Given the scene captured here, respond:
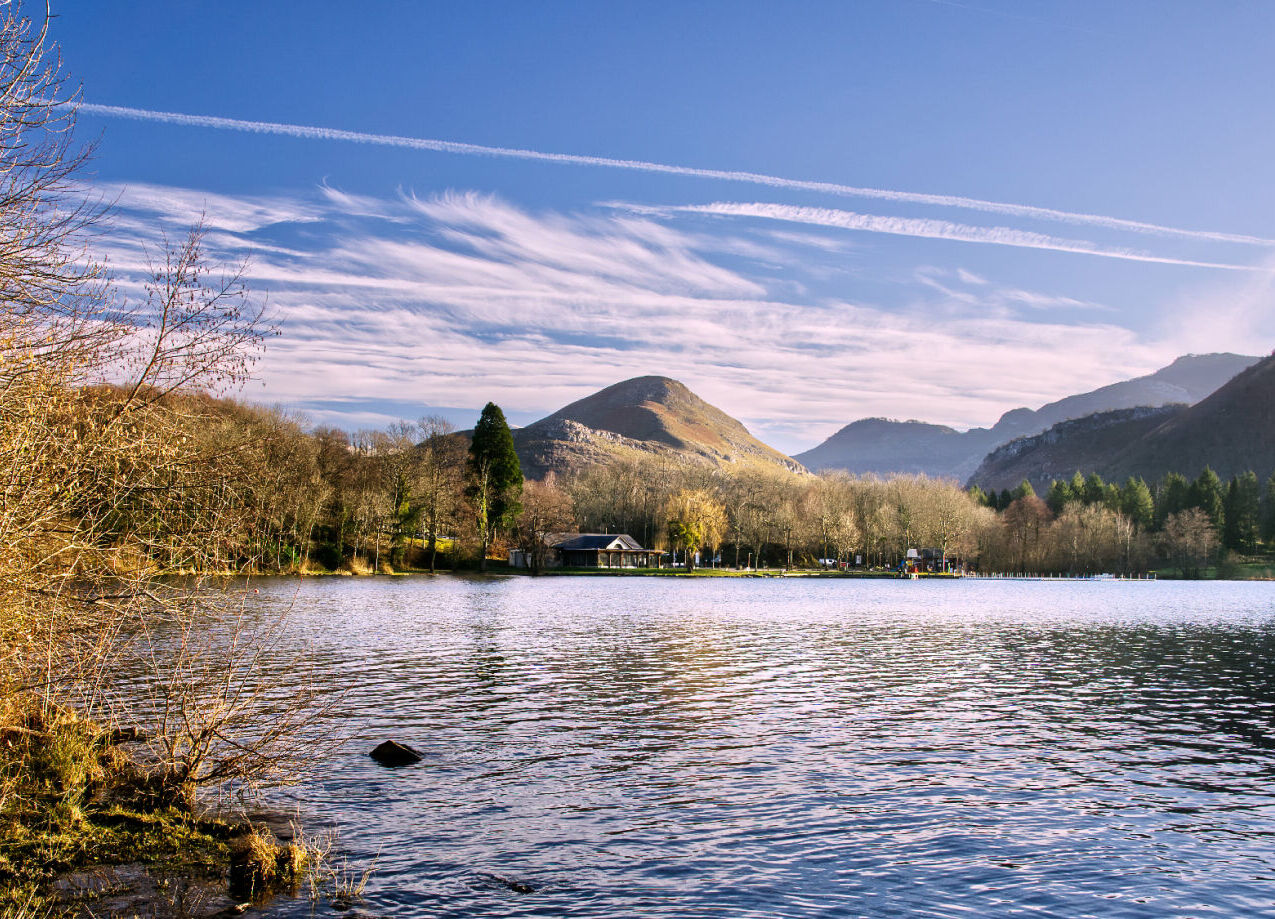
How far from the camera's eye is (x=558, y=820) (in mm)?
16703

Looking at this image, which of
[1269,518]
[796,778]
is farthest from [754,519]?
[796,778]

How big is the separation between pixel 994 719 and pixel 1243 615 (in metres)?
60.2

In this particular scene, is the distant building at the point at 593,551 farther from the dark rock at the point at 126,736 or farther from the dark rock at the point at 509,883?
the dark rock at the point at 509,883

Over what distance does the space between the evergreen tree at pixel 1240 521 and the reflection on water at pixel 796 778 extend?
157 m

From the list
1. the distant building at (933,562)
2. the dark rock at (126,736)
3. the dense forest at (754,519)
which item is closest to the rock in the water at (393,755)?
the dark rock at (126,736)

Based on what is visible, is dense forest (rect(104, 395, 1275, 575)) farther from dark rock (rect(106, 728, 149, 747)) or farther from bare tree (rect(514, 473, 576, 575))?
dark rock (rect(106, 728, 149, 747))

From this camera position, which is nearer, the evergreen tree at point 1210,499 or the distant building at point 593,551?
the distant building at point 593,551

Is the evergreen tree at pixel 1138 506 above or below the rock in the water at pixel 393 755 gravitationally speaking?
above

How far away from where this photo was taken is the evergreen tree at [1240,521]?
579ft

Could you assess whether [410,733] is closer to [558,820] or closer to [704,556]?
[558,820]

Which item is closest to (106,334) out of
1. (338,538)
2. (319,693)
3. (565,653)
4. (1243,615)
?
(319,693)

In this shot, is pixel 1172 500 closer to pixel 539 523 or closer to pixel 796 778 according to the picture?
pixel 539 523

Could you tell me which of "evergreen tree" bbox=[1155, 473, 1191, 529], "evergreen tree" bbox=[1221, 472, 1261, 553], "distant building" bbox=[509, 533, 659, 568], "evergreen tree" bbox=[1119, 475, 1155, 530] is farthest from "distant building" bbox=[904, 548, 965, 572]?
"distant building" bbox=[509, 533, 659, 568]

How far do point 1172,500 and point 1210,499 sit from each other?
28.1ft
